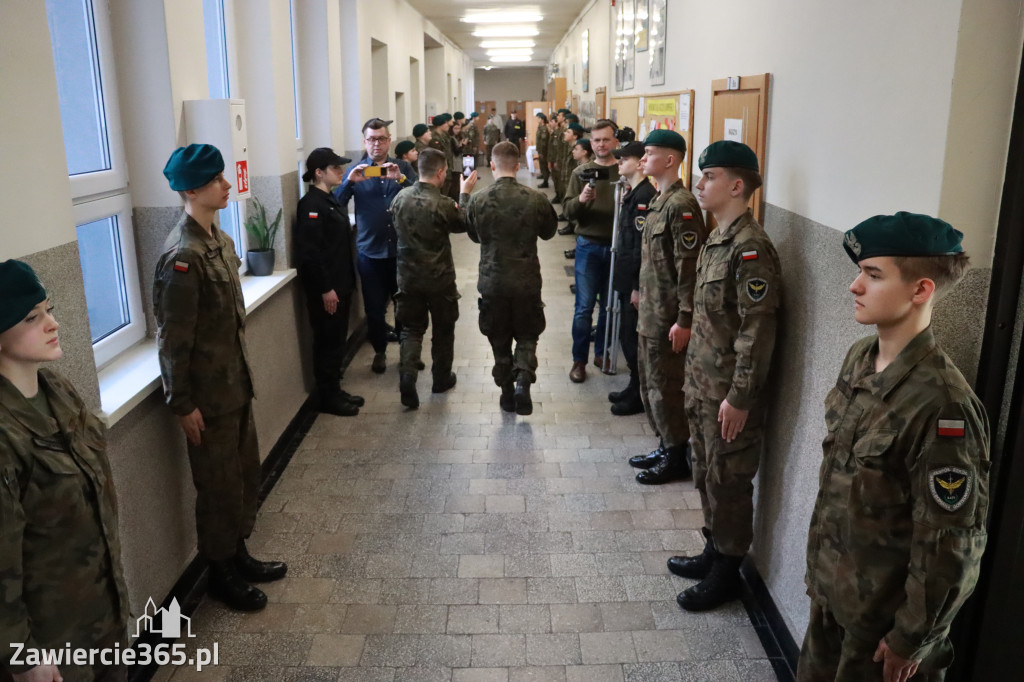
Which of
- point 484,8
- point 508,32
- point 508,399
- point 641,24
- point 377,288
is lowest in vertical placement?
point 508,399

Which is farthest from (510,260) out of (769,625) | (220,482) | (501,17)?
(501,17)

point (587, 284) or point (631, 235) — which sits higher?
point (631, 235)

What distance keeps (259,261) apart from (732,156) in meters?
2.82

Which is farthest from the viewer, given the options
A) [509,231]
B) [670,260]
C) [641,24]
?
[641,24]

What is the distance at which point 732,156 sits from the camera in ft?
9.32

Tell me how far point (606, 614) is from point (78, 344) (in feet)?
6.81

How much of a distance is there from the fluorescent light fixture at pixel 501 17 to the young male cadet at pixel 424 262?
840 cm

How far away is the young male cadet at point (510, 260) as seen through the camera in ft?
15.1

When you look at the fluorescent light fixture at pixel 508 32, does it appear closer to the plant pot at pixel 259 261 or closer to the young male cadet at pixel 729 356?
the plant pot at pixel 259 261

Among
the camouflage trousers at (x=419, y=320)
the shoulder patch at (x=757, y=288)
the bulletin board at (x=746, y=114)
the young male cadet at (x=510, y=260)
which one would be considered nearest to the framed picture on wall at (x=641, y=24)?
the young male cadet at (x=510, y=260)

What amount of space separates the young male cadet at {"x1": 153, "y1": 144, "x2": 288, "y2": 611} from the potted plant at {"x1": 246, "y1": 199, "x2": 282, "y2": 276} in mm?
1522

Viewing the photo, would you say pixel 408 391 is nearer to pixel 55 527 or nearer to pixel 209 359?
pixel 209 359

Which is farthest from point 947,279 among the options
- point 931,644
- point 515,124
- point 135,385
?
point 515,124

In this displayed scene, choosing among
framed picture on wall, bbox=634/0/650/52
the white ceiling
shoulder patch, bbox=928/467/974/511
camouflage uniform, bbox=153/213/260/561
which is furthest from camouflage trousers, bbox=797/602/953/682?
the white ceiling
